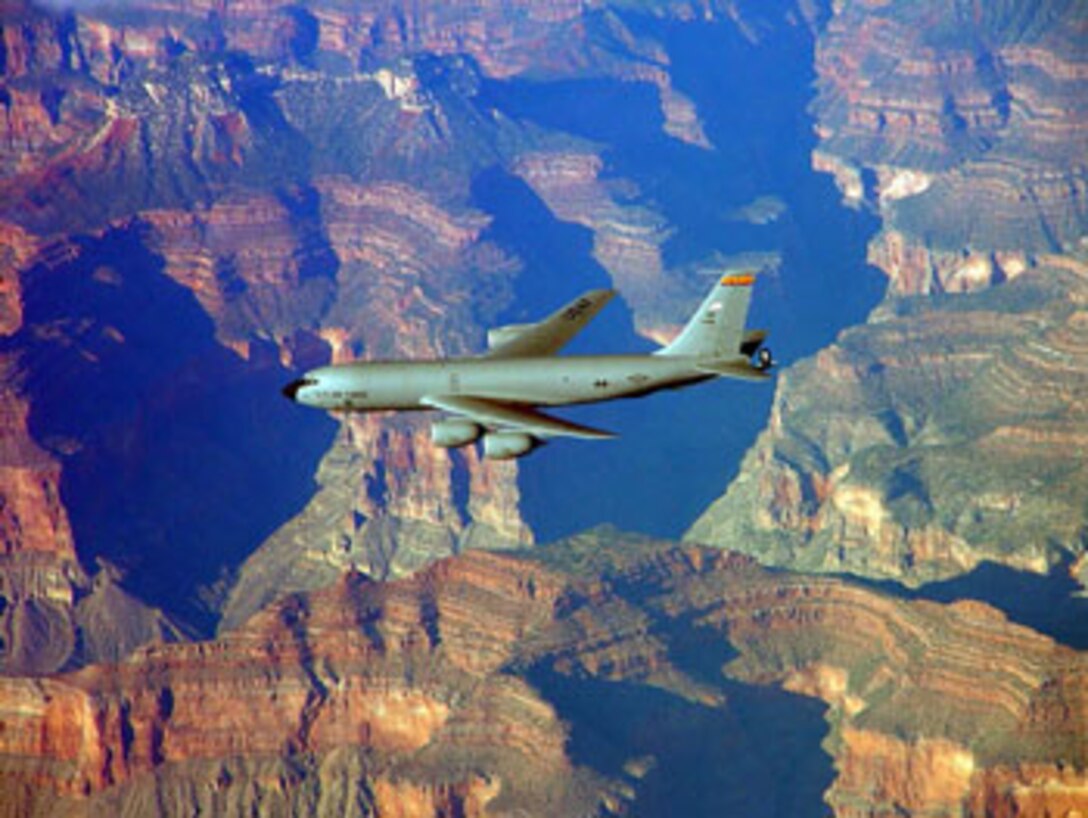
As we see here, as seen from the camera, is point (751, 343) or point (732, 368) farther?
point (751, 343)

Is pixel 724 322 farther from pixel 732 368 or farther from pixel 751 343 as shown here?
pixel 732 368

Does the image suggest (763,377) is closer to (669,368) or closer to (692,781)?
(669,368)

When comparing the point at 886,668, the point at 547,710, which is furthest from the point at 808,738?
the point at 547,710

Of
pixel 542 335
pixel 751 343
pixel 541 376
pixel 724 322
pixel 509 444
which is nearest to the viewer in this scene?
pixel 509 444

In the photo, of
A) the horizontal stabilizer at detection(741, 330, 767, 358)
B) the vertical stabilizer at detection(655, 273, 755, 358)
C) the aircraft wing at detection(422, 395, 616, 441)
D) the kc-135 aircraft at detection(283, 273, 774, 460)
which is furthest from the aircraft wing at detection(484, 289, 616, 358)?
the horizontal stabilizer at detection(741, 330, 767, 358)

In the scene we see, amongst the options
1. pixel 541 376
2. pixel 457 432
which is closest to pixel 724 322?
pixel 541 376

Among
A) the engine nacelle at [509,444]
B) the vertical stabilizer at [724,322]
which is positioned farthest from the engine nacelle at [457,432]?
the vertical stabilizer at [724,322]

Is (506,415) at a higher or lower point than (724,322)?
lower
